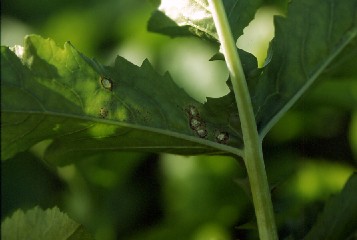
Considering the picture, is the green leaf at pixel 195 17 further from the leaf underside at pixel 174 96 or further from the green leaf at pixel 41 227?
the green leaf at pixel 41 227

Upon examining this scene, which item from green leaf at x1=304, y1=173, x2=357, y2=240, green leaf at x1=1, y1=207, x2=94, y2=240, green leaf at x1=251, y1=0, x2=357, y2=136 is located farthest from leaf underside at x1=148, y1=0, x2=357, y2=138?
green leaf at x1=1, y1=207, x2=94, y2=240

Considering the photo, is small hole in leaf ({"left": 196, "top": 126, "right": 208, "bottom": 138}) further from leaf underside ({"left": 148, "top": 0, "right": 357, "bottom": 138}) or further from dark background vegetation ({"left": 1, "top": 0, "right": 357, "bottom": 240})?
dark background vegetation ({"left": 1, "top": 0, "right": 357, "bottom": 240})

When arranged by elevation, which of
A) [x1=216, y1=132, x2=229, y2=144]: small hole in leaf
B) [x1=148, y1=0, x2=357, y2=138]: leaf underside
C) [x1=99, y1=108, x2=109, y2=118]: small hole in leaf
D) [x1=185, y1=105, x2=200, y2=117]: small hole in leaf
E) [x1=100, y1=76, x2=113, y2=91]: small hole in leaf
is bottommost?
[x1=99, y1=108, x2=109, y2=118]: small hole in leaf

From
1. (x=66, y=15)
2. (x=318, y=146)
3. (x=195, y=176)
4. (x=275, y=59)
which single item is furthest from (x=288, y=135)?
(x=66, y=15)

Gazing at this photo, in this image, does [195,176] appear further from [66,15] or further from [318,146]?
[66,15]

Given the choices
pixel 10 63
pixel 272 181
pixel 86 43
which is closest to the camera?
pixel 10 63

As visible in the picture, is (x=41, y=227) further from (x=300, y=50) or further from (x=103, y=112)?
(x=300, y=50)
